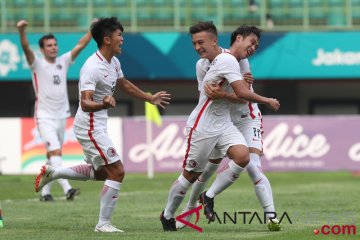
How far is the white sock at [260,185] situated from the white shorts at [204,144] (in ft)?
1.68

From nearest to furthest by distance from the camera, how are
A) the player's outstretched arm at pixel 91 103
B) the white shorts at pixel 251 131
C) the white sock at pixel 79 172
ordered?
the player's outstretched arm at pixel 91 103 → the white sock at pixel 79 172 → the white shorts at pixel 251 131

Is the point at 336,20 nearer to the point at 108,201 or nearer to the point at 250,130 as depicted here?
the point at 250,130

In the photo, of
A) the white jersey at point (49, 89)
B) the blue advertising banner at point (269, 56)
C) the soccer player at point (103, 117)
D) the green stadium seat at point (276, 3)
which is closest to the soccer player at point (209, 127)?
the soccer player at point (103, 117)

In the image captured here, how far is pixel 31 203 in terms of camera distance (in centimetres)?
1450

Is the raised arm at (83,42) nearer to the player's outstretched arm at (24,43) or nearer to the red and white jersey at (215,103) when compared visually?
the player's outstretched arm at (24,43)

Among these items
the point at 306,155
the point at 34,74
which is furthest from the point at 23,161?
the point at 34,74

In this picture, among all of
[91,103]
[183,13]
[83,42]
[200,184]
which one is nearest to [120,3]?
[183,13]

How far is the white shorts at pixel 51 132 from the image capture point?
51.4 feet

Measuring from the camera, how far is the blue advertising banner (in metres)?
28.4

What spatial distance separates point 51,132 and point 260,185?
6103 millimetres

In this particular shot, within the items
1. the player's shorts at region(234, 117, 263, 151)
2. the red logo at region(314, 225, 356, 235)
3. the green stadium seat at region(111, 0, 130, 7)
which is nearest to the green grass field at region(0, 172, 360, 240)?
the red logo at region(314, 225, 356, 235)

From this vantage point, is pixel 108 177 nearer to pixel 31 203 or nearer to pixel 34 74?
pixel 31 203

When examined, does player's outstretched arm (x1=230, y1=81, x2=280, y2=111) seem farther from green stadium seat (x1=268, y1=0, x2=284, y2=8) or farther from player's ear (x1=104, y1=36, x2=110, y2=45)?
green stadium seat (x1=268, y1=0, x2=284, y2=8)

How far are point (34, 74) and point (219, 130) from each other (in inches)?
259
